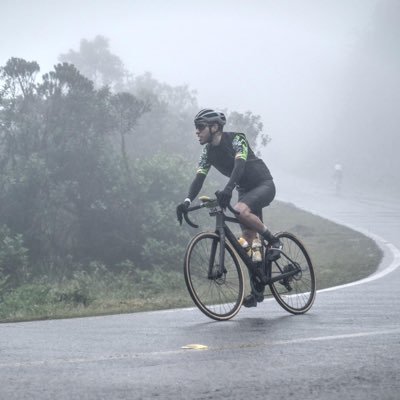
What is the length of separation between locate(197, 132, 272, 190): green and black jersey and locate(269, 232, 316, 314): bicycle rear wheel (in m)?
0.64

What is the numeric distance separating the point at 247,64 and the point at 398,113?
254 ft

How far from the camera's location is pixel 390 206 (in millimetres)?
38656

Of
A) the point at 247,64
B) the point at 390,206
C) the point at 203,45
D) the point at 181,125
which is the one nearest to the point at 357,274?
the point at 390,206

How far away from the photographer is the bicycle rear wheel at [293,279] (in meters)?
8.12

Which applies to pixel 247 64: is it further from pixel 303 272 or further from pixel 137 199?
pixel 303 272

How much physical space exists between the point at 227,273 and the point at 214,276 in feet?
0.51

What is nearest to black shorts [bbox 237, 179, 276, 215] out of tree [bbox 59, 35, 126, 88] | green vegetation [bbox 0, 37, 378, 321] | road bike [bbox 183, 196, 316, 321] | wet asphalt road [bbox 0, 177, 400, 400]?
road bike [bbox 183, 196, 316, 321]

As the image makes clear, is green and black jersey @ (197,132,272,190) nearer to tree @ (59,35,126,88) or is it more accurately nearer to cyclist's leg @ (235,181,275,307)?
cyclist's leg @ (235,181,275,307)

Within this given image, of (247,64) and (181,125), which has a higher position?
(247,64)

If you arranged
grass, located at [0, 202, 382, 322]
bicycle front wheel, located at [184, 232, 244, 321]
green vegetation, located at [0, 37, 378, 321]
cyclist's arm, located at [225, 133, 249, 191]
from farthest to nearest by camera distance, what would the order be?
green vegetation, located at [0, 37, 378, 321] → grass, located at [0, 202, 382, 322] → cyclist's arm, located at [225, 133, 249, 191] → bicycle front wheel, located at [184, 232, 244, 321]

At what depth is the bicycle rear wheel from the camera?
8117 millimetres

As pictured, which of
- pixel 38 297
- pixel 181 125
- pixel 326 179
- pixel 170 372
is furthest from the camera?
pixel 326 179

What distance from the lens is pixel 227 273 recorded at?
7668 millimetres

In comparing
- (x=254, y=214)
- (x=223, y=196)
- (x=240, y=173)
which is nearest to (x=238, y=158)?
(x=240, y=173)
